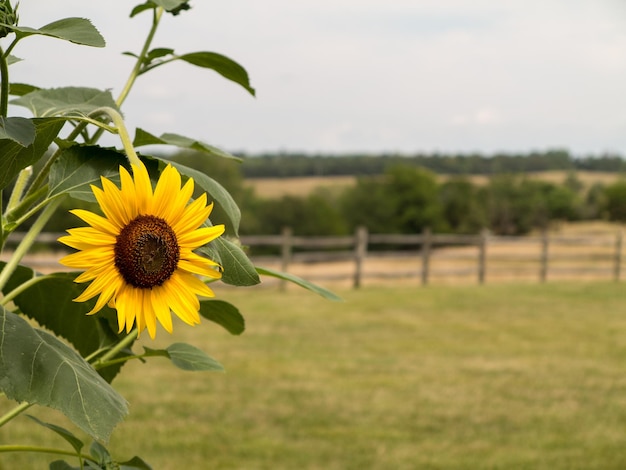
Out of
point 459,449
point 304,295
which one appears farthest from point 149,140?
point 304,295

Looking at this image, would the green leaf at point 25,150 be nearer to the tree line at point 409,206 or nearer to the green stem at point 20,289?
the green stem at point 20,289

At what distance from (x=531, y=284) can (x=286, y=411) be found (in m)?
11.3

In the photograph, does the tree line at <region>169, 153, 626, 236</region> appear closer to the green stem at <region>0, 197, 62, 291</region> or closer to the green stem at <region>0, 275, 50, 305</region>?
the green stem at <region>0, 275, 50, 305</region>

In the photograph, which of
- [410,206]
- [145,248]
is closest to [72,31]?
[145,248]

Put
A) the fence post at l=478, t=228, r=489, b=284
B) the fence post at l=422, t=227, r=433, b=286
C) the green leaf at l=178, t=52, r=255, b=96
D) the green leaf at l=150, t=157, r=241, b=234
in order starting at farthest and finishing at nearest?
1. the fence post at l=478, t=228, r=489, b=284
2. the fence post at l=422, t=227, r=433, b=286
3. the green leaf at l=178, t=52, r=255, b=96
4. the green leaf at l=150, t=157, r=241, b=234

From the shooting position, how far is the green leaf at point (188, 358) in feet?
2.84

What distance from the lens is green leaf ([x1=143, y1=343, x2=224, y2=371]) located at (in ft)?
2.84

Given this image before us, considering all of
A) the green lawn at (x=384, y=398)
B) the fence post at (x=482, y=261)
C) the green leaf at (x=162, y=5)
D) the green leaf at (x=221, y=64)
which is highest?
the green leaf at (x=162, y=5)

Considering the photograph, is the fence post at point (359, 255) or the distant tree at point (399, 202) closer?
the fence post at point (359, 255)

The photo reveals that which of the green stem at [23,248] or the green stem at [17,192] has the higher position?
the green stem at [17,192]

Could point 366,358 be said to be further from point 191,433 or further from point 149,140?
point 149,140

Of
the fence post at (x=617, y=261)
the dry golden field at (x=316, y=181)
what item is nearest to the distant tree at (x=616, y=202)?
the dry golden field at (x=316, y=181)

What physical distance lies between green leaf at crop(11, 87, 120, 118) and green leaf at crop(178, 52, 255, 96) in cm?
9

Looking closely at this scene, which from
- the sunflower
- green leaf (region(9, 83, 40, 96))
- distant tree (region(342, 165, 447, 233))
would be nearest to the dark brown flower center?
the sunflower
